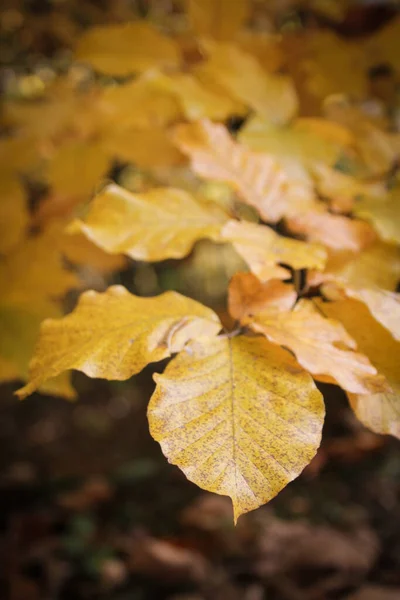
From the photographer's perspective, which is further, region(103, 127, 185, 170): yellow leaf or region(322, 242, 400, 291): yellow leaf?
region(103, 127, 185, 170): yellow leaf

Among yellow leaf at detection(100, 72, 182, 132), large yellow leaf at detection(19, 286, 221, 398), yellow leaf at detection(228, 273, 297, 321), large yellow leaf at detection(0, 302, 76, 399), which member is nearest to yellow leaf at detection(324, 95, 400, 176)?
yellow leaf at detection(100, 72, 182, 132)

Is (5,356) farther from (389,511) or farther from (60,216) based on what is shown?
(389,511)

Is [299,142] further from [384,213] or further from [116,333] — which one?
[116,333]

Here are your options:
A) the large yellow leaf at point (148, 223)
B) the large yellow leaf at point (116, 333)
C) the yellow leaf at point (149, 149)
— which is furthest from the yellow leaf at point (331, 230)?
the yellow leaf at point (149, 149)

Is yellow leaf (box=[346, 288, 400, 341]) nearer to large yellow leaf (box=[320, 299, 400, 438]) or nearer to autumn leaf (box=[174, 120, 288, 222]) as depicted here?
large yellow leaf (box=[320, 299, 400, 438])

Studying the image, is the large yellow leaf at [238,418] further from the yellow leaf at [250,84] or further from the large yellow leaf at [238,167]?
the yellow leaf at [250,84]

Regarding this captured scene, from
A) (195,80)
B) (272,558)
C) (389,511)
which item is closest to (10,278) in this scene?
(195,80)
